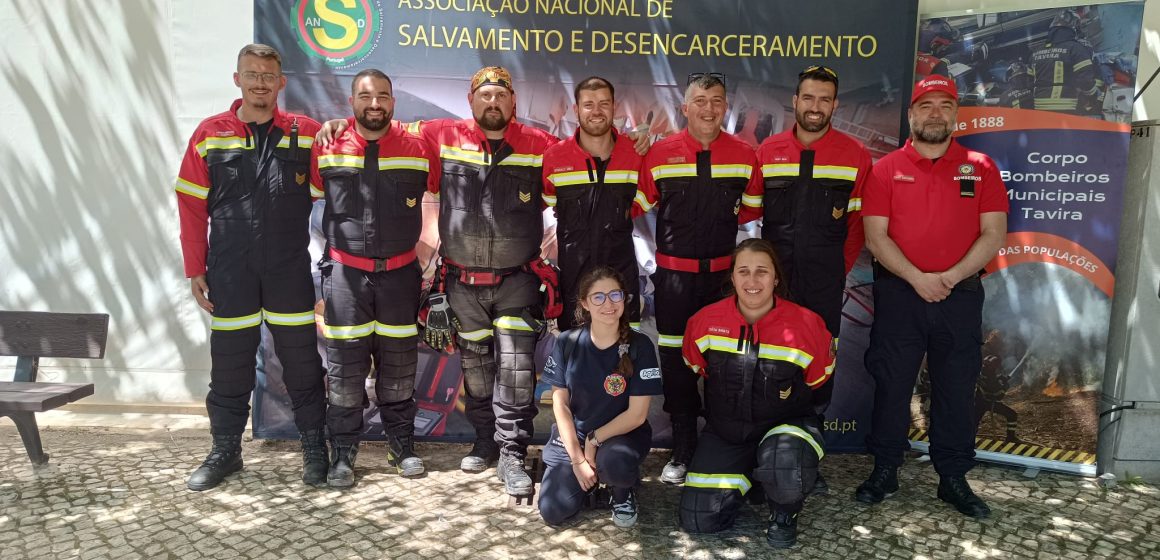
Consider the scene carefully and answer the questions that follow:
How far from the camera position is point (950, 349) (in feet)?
13.3

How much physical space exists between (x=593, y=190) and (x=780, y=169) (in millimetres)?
1028

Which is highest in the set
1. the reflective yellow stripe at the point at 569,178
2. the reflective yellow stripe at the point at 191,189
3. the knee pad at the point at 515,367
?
the reflective yellow stripe at the point at 569,178

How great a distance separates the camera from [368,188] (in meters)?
4.11

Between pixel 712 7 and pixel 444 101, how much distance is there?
1.75 m

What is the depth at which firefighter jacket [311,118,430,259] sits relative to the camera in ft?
13.5

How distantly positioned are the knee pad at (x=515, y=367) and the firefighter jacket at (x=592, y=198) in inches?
20.5

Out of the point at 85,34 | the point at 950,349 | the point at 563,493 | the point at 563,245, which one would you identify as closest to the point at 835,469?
the point at 950,349

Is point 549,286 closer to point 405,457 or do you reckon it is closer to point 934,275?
point 405,457

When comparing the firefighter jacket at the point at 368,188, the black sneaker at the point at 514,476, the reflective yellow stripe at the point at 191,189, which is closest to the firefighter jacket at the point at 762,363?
the black sneaker at the point at 514,476

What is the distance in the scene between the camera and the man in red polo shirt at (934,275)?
3980 mm

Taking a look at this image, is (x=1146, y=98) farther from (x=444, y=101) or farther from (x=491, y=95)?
(x=444, y=101)

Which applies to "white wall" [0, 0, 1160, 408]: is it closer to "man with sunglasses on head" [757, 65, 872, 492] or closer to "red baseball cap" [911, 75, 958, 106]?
"man with sunglasses on head" [757, 65, 872, 492]

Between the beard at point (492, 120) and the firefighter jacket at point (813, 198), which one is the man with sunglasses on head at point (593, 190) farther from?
the firefighter jacket at point (813, 198)

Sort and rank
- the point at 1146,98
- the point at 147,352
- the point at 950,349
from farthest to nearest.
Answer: the point at 147,352 → the point at 1146,98 → the point at 950,349
